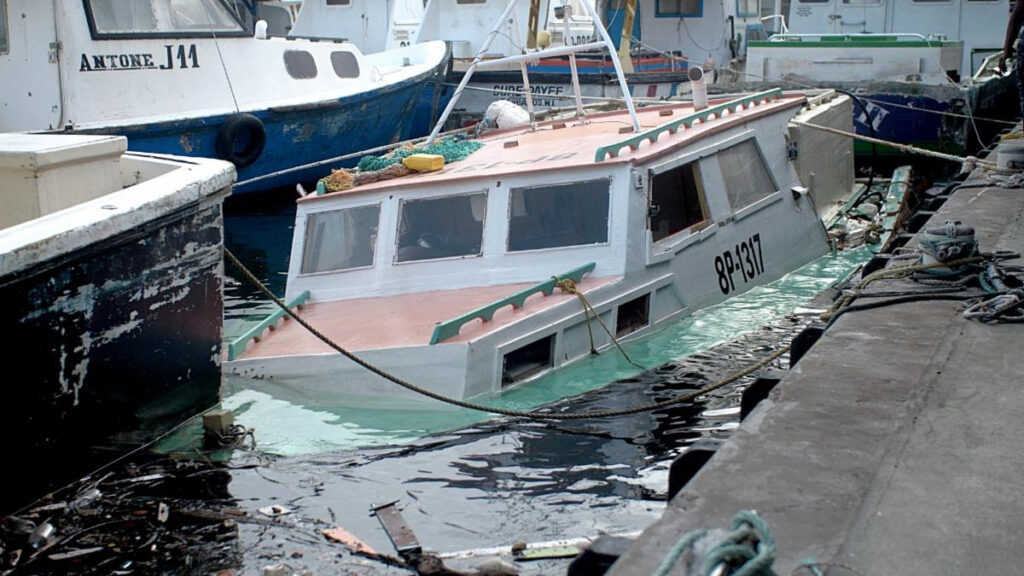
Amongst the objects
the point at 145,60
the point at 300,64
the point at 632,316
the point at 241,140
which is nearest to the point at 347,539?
the point at 632,316

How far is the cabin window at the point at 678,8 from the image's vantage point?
2339 centimetres

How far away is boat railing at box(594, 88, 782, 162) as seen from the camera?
7824 mm

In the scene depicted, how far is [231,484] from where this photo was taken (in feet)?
19.9

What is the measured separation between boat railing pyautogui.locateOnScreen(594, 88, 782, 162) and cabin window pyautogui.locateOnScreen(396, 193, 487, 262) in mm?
998

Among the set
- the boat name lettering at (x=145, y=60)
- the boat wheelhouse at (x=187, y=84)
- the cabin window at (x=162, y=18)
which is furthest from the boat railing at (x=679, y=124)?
the cabin window at (x=162, y=18)

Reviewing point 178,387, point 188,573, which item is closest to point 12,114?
point 178,387

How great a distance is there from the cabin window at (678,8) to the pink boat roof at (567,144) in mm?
12934

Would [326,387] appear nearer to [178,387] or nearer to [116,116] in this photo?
[178,387]

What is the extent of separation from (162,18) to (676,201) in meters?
8.02

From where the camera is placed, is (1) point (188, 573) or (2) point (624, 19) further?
(2) point (624, 19)

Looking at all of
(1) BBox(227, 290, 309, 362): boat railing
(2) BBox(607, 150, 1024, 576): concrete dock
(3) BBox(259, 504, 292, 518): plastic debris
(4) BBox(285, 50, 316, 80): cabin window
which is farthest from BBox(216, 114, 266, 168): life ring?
(2) BBox(607, 150, 1024, 576): concrete dock

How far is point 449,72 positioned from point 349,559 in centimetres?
1596

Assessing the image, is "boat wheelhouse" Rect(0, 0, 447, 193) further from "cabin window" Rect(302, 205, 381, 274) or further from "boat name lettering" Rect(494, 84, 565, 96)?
"cabin window" Rect(302, 205, 381, 274)

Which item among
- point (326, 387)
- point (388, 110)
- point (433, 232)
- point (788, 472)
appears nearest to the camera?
point (788, 472)
